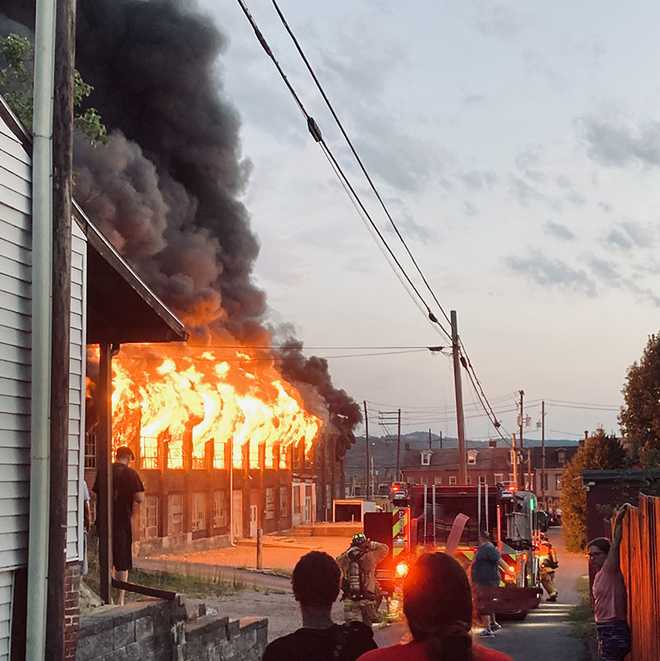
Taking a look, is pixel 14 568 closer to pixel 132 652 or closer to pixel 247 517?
pixel 132 652

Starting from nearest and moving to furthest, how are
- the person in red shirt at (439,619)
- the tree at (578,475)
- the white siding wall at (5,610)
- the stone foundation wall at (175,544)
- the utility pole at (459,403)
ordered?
the person in red shirt at (439,619)
the white siding wall at (5,610)
the utility pole at (459,403)
the tree at (578,475)
the stone foundation wall at (175,544)

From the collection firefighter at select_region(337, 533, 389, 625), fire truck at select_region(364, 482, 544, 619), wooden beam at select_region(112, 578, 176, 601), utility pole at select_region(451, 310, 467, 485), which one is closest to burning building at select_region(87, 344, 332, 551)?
utility pole at select_region(451, 310, 467, 485)

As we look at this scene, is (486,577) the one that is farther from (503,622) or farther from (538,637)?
(503,622)

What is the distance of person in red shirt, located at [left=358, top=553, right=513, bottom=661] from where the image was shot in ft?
10.2

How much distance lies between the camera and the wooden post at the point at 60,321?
7.25 meters

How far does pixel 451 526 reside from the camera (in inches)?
666

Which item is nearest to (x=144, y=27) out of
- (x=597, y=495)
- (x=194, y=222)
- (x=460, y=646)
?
(x=194, y=222)

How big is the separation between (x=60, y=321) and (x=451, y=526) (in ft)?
35.3

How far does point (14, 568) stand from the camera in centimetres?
751

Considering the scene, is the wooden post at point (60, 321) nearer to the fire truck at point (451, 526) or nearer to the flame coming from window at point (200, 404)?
the fire truck at point (451, 526)

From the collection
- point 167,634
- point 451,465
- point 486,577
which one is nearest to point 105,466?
point 167,634

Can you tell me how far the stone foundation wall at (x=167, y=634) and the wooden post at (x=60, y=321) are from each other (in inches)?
57.5

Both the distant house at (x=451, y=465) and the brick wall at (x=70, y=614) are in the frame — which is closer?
the brick wall at (x=70, y=614)

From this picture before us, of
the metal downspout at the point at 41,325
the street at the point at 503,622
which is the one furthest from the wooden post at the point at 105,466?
the street at the point at 503,622
